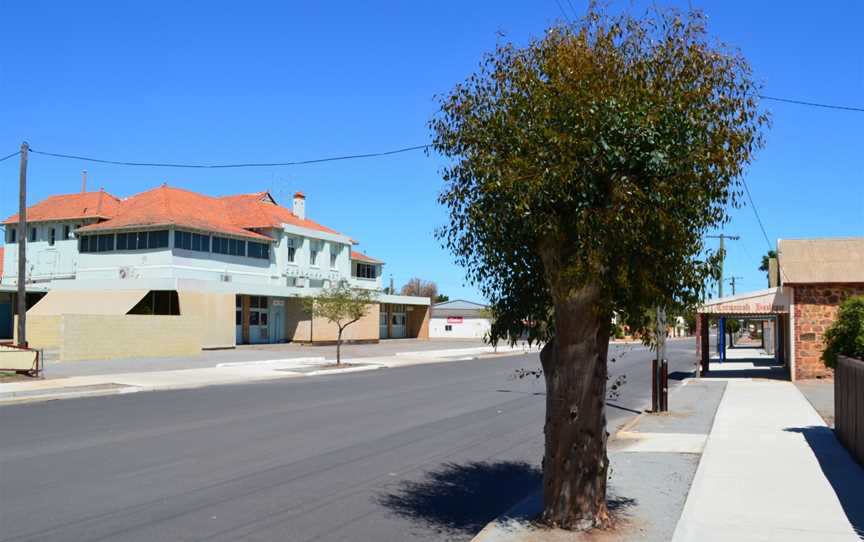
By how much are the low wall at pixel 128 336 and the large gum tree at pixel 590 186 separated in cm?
2835

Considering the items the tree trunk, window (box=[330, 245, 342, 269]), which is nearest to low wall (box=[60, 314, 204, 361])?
window (box=[330, 245, 342, 269])

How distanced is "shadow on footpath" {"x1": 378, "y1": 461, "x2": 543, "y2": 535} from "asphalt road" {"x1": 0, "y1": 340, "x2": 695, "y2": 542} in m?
0.02

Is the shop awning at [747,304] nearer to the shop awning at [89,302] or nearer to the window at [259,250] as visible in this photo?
the shop awning at [89,302]

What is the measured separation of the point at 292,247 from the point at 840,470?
44.2 m

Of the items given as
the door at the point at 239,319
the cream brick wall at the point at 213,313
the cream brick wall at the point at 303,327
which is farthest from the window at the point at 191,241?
the cream brick wall at the point at 303,327

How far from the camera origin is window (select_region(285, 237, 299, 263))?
169ft

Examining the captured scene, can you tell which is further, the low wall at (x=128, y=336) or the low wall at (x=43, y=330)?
the low wall at (x=43, y=330)

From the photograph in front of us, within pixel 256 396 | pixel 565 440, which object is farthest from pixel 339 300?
pixel 565 440

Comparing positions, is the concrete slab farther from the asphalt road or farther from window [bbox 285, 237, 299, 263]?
window [bbox 285, 237, 299, 263]

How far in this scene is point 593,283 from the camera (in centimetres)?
651

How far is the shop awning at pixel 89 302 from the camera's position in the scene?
3881 cm

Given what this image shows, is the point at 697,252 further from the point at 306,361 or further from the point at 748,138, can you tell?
the point at 306,361

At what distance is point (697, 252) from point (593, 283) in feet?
3.20

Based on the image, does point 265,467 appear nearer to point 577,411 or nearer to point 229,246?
point 577,411
